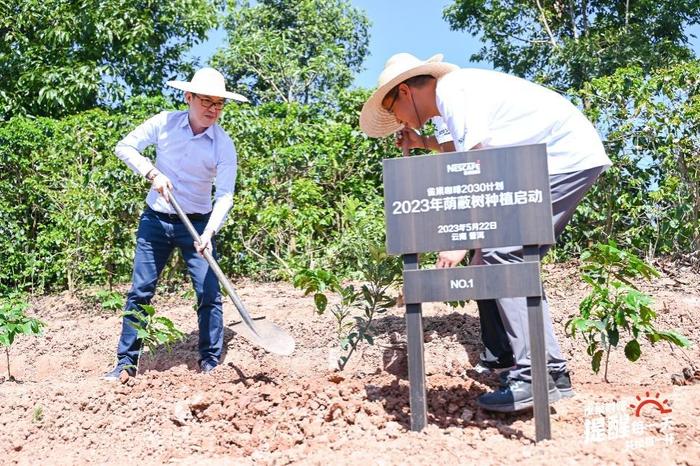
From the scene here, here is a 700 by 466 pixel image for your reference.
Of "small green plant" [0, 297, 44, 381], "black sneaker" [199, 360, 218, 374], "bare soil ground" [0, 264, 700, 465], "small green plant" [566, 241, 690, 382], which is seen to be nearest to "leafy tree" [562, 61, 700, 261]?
"bare soil ground" [0, 264, 700, 465]

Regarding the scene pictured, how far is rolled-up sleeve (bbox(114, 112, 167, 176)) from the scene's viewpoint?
427 cm

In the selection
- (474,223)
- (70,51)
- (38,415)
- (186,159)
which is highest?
(70,51)

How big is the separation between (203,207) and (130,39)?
8481 millimetres

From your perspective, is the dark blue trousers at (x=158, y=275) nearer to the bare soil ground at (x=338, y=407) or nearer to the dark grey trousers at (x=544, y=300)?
the bare soil ground at (x=338, y=407)

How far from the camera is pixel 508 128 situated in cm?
310

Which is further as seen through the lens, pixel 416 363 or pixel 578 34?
pixel 578 34

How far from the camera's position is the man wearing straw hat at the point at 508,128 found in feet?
9.52

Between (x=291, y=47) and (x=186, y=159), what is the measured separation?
15.4 m

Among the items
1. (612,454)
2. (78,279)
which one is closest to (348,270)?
(78,279)

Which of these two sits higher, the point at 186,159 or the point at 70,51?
the point at 70,51

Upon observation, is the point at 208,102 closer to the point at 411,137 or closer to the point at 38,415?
the point at 411,137

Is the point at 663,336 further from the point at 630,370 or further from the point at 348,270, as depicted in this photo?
the point at 348,270

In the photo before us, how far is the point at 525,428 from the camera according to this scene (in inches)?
112

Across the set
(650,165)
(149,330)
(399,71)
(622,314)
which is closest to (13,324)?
(149,330)
